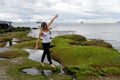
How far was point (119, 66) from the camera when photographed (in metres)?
18.7

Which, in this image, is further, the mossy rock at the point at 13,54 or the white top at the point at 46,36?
the mossy rock at the point at 13,54

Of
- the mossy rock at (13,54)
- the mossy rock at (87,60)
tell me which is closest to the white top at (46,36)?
the mossy rock at (87,60)

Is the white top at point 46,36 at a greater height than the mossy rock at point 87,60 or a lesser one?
greater

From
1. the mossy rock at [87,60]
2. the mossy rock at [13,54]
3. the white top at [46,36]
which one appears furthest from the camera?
the mossy rock at [13,54]

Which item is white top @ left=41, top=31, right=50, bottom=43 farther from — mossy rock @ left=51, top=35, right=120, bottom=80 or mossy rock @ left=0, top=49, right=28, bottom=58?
mossy rock @ left=0, top=49, right=28, bottom=58

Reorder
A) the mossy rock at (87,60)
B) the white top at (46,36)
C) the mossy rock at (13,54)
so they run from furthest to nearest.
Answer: the mossy rock at (13,54) < the white top at (46,36) < the mossy rock at (87,60)

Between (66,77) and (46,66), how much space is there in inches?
106

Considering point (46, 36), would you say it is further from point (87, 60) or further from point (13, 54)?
point (13, 54)

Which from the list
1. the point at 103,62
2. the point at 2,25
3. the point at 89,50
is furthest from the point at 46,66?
the point at 2,25

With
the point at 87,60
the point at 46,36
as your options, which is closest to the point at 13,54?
the point at 87,60

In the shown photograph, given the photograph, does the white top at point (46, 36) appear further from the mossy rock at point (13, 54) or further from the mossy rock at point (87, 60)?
the mossy rock at point (13, 54)

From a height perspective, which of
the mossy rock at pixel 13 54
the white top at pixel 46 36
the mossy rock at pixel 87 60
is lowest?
the mossy rock at pixel 13 54

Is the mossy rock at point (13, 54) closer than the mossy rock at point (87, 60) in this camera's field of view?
No

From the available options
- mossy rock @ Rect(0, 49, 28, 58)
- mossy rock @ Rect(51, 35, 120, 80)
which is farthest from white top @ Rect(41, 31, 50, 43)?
mossy rock @ Rect(0, 49, 28, 58)
